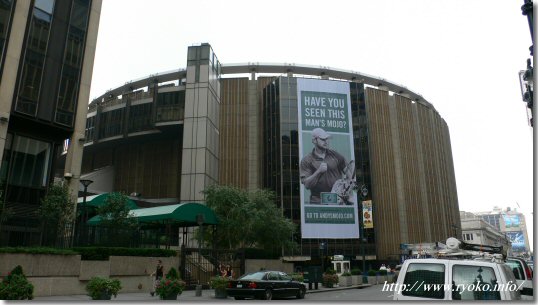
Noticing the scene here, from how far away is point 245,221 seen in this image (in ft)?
111

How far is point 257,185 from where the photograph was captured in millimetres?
70312

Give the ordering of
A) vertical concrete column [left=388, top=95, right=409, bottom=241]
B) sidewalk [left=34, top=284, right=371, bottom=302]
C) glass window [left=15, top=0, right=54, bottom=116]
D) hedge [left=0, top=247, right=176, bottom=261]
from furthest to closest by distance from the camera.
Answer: vertical concrete column [left=388, top=95, right=409, bottom=241] → glass window [left=15, top=0, right=54, bottom=116] → hedge [left=0, top=247, right=176, bottom=261] → sidewalk [left=34, top=284, right=371, bottom=302]

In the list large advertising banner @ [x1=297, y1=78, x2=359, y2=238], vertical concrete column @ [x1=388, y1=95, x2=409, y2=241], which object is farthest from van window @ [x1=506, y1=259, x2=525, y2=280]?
vertical concrete column @ [x1=388, y1=95, x2=409, y2=241]

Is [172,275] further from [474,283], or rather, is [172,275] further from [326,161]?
[326,161]

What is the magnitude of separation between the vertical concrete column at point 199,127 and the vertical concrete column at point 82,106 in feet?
51.4

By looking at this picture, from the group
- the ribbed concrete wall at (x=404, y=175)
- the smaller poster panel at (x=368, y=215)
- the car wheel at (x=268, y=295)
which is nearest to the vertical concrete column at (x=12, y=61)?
the car wheel at (x=268, y=295)

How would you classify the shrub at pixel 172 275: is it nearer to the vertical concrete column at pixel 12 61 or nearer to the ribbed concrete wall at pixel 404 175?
the vertical concrete column at pixel 12 61

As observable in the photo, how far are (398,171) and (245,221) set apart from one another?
47.5 m

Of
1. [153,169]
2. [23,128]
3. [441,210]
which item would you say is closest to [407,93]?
[441,210]

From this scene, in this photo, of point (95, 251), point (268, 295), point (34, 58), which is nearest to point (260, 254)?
point (268, 295)

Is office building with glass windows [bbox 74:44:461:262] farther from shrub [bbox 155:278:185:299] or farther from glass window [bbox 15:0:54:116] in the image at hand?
shrub [bbox 155:278:185:299]

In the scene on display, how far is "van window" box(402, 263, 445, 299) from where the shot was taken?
741 centimetres

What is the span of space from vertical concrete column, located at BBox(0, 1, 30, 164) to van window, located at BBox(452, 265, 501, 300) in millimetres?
24991

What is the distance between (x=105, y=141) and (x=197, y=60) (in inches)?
940
